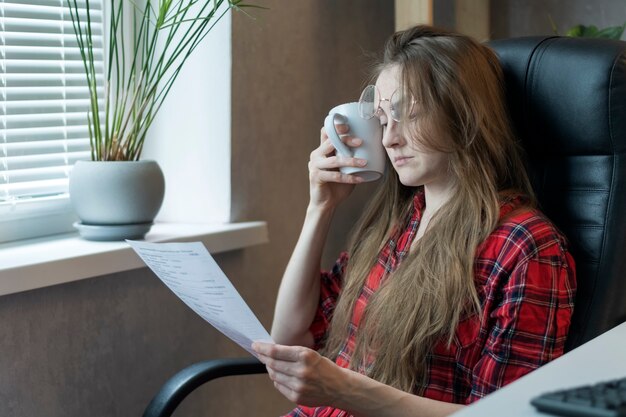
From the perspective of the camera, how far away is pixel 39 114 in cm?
190

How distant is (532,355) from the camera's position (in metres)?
1.31

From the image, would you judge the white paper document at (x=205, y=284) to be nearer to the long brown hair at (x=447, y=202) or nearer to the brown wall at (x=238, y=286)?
the long brown hair at (x=447, y=202)

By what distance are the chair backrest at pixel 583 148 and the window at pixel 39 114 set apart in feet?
3.15

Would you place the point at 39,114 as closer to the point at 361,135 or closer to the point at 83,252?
the point at 83,252

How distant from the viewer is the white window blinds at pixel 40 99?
1838mm

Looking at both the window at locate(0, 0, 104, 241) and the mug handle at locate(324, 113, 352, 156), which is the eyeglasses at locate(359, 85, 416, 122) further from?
the window at locate(0, 0, 104, 241)

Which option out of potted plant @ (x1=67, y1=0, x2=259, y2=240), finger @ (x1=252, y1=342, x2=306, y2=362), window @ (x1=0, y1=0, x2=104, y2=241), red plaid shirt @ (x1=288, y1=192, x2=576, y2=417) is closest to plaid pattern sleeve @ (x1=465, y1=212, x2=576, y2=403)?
red plaid shirt @ (x1=288, y1=192, x2=576, y2=417)

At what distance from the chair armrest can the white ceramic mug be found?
1.32 feet

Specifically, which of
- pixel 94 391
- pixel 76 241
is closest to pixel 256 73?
pixel 76 241

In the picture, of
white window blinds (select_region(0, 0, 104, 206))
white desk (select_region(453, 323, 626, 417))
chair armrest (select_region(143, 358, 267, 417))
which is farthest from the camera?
white window blinds (select_region(0, 0, 104, 206))

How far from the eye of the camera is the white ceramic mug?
1536mm

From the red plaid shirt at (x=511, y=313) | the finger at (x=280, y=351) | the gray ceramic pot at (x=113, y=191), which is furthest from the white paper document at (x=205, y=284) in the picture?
the gray ceramic pot at (x=113, y=191)

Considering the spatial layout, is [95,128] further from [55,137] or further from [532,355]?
[532,355]

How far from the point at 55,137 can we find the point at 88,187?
220 mm
